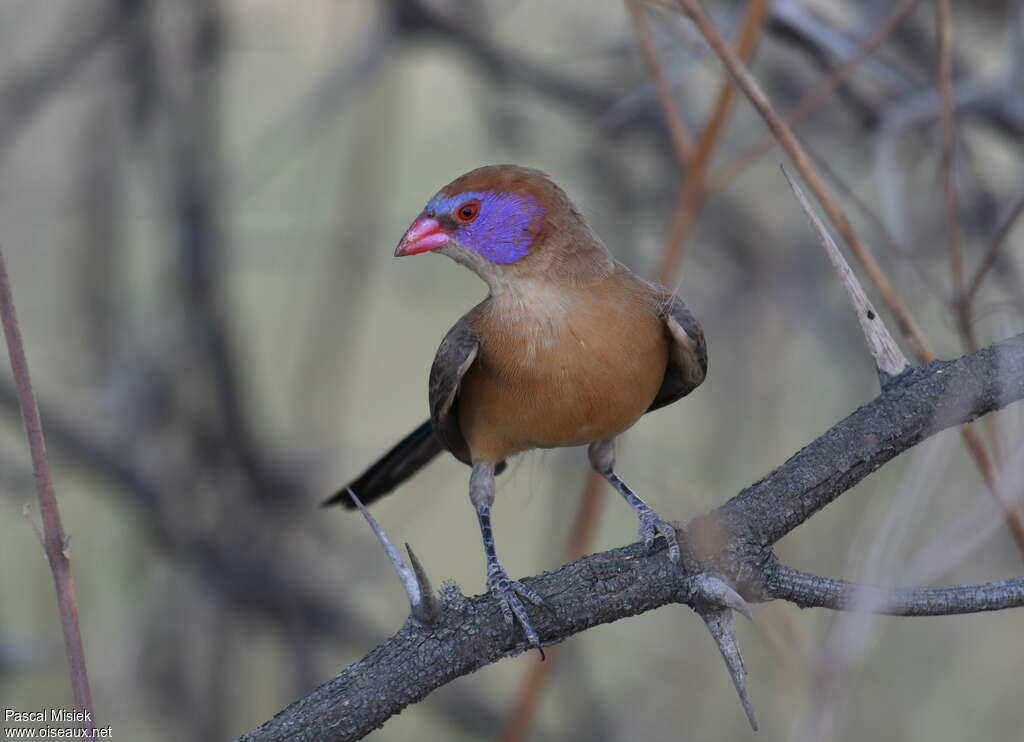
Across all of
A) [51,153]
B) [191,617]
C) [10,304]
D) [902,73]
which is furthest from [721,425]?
[10,304]

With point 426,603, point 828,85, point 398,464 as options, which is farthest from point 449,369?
point 828,85

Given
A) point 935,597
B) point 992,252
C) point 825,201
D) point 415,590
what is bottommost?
point 935,597

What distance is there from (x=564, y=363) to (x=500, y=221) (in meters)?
0.43

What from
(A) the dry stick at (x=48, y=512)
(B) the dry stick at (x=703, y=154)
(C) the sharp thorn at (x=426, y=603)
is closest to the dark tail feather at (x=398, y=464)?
(B) the dry stick at (x=703, y=154)

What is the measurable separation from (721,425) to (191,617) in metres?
2.46

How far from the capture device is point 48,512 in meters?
1.76

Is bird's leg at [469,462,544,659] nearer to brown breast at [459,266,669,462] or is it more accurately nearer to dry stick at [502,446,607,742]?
brown breast at [459,266,669,462]

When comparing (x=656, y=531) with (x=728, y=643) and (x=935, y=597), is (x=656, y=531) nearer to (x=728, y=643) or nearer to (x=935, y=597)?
(x=728, y=643)

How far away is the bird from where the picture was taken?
122 inches

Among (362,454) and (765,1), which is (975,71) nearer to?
(765,1)

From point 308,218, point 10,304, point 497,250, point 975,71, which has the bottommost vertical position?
point 10,304

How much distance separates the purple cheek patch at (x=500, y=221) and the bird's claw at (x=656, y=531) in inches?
30.1

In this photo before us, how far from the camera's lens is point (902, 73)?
440 centimetres

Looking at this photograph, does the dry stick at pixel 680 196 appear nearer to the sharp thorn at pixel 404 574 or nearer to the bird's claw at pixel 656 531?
the bird's claw at pixel 656 531
